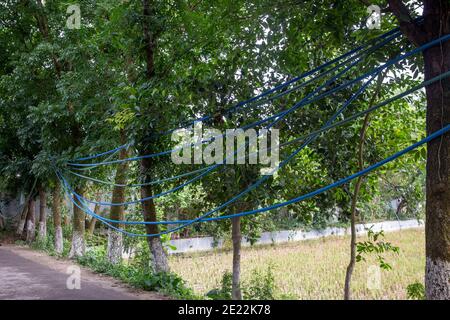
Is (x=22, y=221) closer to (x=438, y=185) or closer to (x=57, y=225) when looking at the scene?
(x=57, y=225)

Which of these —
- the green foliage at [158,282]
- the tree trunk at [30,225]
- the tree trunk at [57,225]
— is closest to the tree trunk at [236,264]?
the green foliage at [158,282]

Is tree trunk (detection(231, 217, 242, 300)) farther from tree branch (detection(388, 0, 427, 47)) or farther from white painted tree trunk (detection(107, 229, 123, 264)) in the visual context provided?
white painted tree trunk (detection(107, 229, 123, 264))

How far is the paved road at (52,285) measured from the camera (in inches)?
209

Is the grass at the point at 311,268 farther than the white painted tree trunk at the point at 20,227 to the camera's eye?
No

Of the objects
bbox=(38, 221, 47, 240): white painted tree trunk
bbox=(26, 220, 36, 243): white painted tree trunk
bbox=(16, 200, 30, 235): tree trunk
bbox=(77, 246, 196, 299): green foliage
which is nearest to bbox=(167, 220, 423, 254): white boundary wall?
bbox=(38, 221, 47, 240): white painted tree trunk

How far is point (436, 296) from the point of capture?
310 cm

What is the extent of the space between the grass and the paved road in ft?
8.40

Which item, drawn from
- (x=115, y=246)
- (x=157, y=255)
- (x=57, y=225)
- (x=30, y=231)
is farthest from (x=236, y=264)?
(x=30, y=231)

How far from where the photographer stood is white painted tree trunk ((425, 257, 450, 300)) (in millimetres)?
3053

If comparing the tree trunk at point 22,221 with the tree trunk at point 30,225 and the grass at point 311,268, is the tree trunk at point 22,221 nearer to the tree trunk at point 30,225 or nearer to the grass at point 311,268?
the tree trunk at point 30,225

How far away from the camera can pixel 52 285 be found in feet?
20.1

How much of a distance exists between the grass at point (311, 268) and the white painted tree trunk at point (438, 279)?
4.70 m
